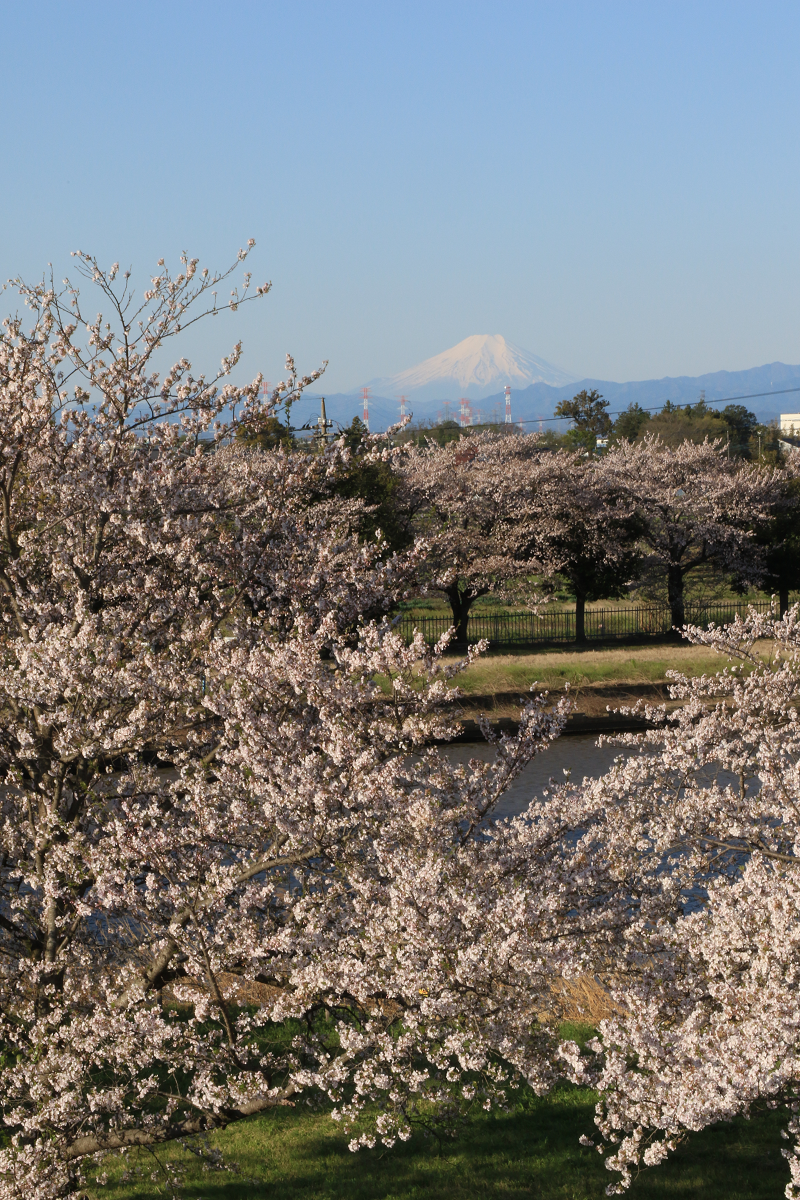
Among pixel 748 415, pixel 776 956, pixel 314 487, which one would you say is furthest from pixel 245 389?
pixel 748 415

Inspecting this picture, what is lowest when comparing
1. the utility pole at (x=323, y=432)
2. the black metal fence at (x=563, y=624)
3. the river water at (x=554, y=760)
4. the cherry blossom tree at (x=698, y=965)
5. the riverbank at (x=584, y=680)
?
the river water at (x=554, y=760)

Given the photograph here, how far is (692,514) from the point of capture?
39531mm

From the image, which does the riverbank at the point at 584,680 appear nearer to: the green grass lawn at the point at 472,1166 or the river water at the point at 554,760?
the river water at the point at 554,760

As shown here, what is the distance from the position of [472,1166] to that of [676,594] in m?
32.3

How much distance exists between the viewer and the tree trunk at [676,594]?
38.5 meters

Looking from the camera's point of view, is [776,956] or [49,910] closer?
[776,956]

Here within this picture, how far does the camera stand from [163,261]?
912cm

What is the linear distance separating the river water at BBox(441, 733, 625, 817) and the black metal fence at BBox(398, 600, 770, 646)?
365 inches

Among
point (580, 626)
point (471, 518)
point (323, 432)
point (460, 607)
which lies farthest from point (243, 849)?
point (471, 518)

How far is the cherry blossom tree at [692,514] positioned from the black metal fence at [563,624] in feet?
3.13

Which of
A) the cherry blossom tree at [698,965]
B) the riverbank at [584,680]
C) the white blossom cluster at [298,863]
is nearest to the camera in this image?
the cherry blossom tree at [698,965]

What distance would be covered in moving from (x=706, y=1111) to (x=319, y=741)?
2901 millimetres

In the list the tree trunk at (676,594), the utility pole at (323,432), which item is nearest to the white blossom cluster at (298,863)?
the utility pole at (323,432)

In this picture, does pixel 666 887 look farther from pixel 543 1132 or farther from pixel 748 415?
pixel 748 415
